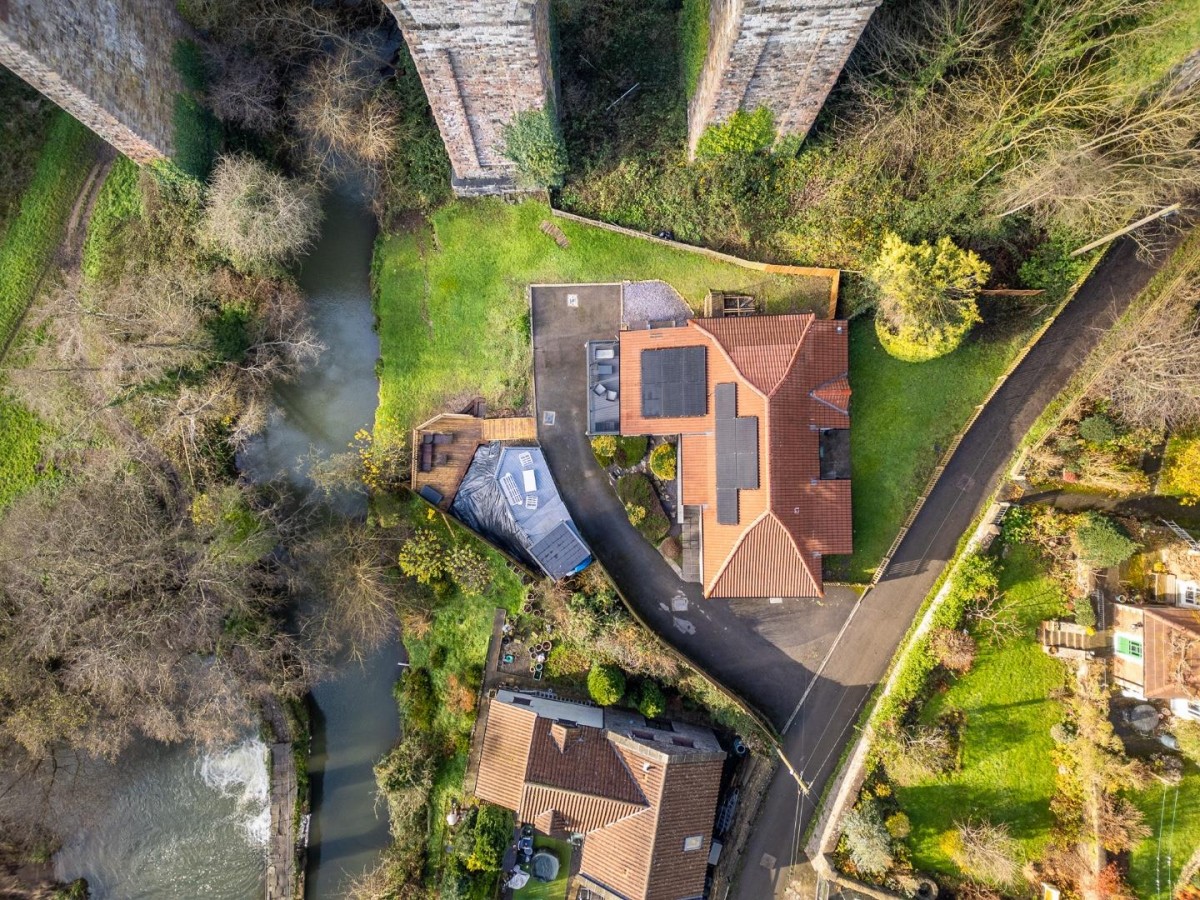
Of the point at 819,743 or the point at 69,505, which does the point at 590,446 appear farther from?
the point at 69,505

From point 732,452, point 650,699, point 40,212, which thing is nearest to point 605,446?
point 732,452

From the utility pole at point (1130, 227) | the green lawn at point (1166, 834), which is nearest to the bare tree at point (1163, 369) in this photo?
the utility pole at point (1130, 227)

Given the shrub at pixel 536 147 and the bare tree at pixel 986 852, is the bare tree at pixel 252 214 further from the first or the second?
the bare tree at pixel 986 852

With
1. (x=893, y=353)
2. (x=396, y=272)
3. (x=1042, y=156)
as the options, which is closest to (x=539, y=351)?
(x=396, y=272)

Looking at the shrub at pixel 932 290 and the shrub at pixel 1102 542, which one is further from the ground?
the shrub at pixel 932 290

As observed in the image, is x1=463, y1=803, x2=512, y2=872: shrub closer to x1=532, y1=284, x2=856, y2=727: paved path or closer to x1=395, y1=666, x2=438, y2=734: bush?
x1=395, y1=666, x2=438, y2=734: bush

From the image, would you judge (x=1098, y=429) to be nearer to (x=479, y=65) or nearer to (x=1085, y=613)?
(x=1085, y=613)

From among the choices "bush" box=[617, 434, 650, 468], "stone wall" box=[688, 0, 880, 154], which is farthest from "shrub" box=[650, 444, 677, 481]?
"stone wall" box=[688, 0, 880, 154]
